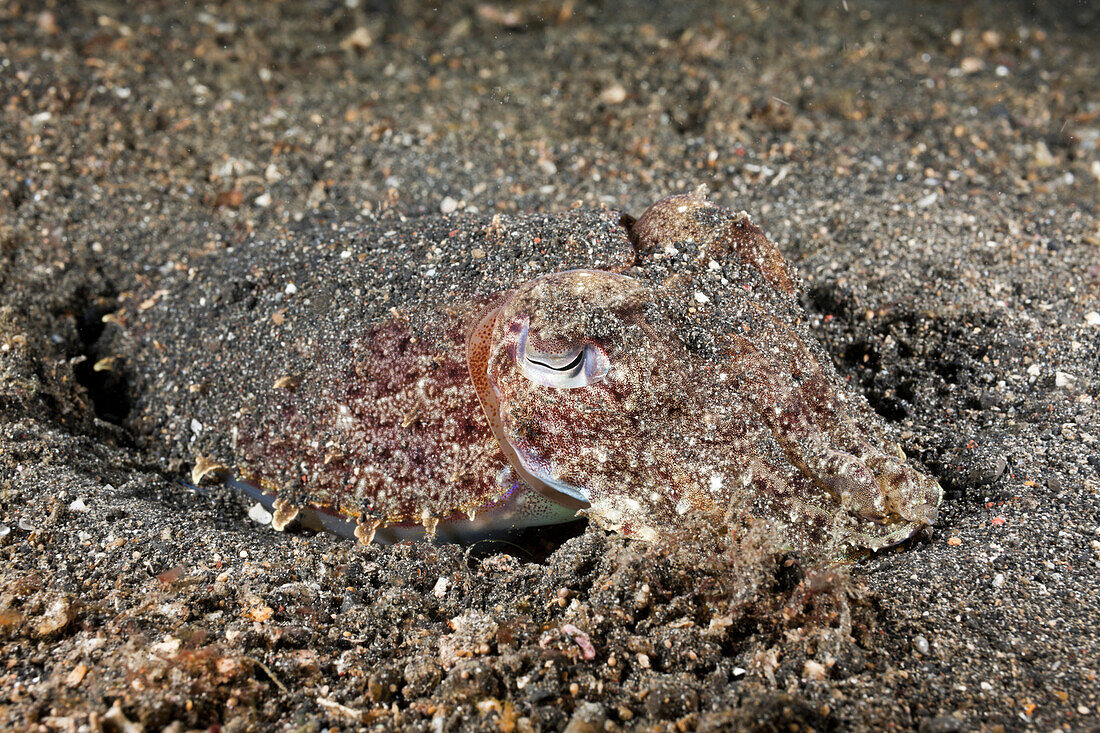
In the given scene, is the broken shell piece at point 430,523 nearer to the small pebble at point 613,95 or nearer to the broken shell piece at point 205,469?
the broken shell piece at point 205,469

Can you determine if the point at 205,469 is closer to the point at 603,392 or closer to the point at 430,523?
the point at 430,523

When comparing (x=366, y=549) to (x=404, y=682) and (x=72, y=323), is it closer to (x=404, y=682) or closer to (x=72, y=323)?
(x=404, y=682)

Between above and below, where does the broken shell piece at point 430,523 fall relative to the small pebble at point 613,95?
below

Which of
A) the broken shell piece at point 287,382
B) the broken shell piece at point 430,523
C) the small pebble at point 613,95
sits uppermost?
the small pebble at point 613,95

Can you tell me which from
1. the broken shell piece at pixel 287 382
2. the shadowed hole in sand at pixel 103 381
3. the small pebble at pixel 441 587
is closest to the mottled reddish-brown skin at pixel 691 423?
the small pebble at pixel 441 587

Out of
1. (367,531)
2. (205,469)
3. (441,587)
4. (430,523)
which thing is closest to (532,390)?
(430,523)

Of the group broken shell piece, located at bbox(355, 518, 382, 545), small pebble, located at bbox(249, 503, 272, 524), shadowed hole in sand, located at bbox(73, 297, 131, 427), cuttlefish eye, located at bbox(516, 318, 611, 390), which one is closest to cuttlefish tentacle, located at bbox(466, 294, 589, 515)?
cuttlefish eye, located at bbox(516, 318, 611, 390)

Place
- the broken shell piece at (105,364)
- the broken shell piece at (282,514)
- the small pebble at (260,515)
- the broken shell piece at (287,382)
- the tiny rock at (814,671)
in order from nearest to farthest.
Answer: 1. the tiny rock at (814,671)
2. the broken shell piece at (282,514)
3. the broken shell piece at (287,382)
4. the small pebble at (260,515)
5. the broken shell piece at (105,364)
